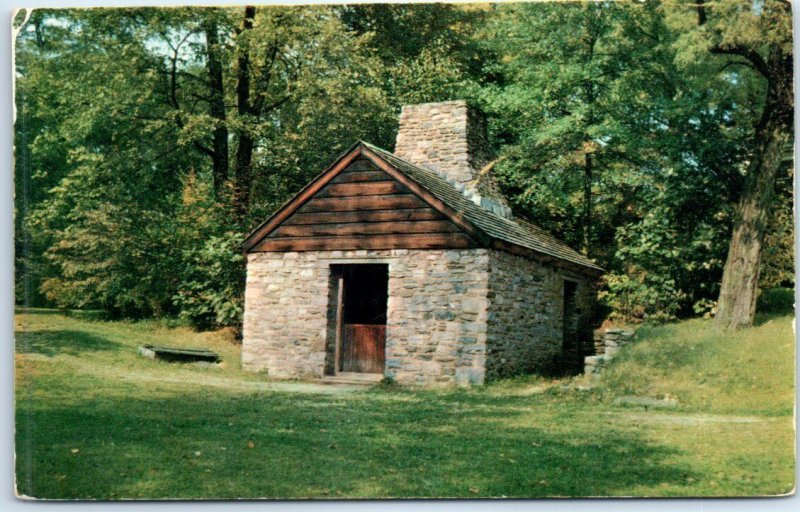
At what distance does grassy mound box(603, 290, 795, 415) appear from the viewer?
6.70 m

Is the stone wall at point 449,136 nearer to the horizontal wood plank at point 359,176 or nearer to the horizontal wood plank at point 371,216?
the horizontal wood plank at point 359,176

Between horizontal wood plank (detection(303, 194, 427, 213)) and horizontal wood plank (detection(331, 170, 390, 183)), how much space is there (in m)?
0.22

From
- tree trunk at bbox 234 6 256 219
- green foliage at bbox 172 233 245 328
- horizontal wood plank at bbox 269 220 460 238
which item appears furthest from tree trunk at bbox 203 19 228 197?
horizontal wood plank at bbox 269 220 460 238

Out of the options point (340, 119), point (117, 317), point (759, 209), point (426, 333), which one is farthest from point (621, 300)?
point (117, 317)

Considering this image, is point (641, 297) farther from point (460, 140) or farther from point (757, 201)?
point (460, 140)

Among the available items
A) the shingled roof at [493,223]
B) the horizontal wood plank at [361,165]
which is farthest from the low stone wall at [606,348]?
the horizontal wood plank at [361,165]

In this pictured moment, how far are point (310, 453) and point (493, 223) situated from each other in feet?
11.7

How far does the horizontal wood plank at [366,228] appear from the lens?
27.2ft

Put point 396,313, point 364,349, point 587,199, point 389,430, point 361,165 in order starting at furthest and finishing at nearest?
point 364,349 < point 396,313 < point 361,165 < point 587,199 < point 389,430

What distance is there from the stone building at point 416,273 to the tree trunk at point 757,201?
1498mm

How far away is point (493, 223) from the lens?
847 centimetres

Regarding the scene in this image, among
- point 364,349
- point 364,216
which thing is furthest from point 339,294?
point 364,216

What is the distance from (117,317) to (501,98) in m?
4.96

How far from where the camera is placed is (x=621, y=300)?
26.3 ft
